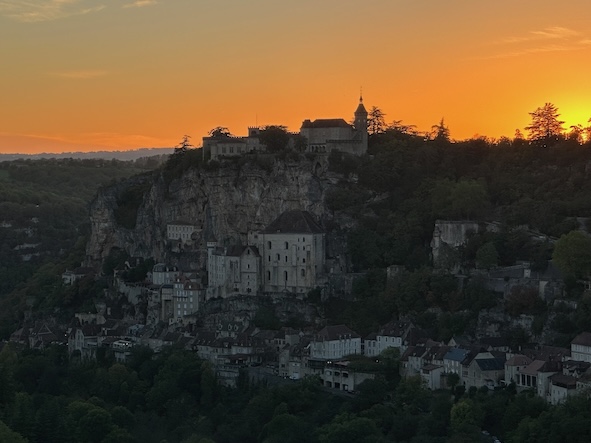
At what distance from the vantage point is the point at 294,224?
7719 cm

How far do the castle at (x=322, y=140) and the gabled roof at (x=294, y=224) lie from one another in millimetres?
7002

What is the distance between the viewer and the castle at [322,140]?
84.2 metres

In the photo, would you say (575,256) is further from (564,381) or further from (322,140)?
A: (322,140)

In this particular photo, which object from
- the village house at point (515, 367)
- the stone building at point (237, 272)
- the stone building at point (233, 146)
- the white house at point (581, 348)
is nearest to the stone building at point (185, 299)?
the stone building at point (237, 272)

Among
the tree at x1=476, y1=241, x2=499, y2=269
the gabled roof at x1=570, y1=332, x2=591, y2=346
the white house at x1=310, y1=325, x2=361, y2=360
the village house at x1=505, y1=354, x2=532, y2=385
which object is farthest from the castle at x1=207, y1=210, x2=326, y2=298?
the gabled roof at x1=570, y1=332, x2=591, y2=346

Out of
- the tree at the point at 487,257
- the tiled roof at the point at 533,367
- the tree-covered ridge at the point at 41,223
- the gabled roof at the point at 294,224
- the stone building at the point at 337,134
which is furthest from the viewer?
the tree-covered ridge at the point at 41,223

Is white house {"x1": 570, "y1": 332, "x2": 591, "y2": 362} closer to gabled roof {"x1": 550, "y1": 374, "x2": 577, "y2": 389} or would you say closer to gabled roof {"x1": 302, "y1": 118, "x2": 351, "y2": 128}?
gabled roof {"x1": 550, "y1": 374, "x2": 577, "y2": 389}

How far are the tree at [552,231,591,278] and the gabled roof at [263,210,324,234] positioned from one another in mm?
14680

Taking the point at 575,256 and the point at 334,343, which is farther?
the point at 334,343

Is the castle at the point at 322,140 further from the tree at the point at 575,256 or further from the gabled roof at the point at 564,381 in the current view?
the gabled roof at the point at 564,381

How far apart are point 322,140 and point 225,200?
21.3 ft

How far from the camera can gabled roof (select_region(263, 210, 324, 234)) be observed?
76812 mm

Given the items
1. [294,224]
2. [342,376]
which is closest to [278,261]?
[294,224]

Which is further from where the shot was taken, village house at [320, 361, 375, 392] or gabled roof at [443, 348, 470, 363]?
village house at [320, 361, 375, 392]
